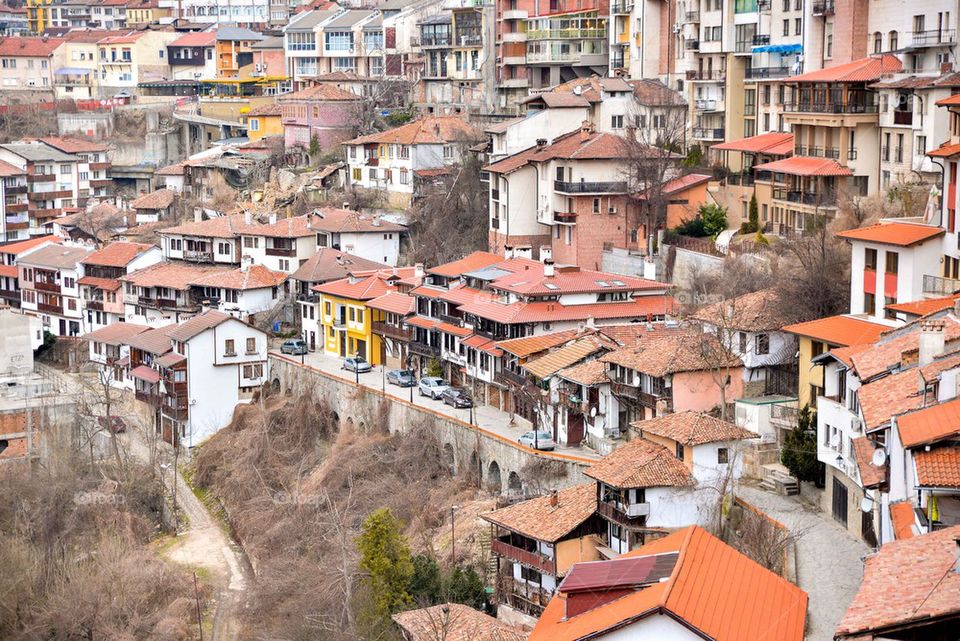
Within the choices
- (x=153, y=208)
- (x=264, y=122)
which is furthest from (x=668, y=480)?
(x=264, y=122)

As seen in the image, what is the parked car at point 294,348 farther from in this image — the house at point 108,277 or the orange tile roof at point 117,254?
the orange tile roof at point 117,254

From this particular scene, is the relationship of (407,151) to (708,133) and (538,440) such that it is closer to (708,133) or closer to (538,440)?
(708,133)

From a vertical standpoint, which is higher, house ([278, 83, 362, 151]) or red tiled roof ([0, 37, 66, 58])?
red tiled roof ([0, 37, 66, 58])

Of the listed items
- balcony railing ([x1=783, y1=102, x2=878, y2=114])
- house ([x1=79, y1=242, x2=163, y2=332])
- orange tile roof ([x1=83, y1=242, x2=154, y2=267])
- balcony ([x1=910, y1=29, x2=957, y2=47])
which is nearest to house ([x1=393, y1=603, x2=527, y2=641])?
balcony railing ([x1=783, y1=102, x2=878, y2=114])

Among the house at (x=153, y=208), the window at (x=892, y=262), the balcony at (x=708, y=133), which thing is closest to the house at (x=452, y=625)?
the window at (x=892, y=262)

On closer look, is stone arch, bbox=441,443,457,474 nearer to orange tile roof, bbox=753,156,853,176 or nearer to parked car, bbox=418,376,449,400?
parked car, bbox=418,376,449,400

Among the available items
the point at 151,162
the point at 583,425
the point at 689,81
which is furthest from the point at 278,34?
the point at 583,425
